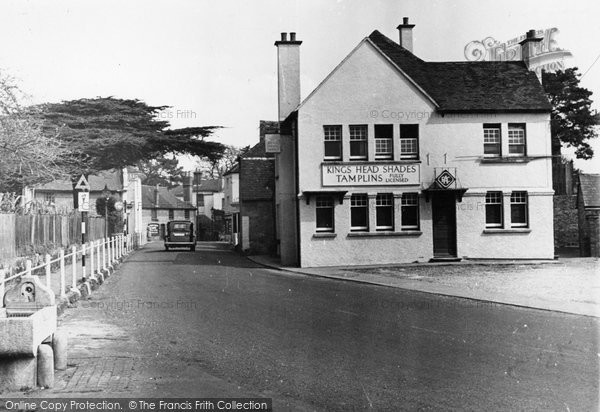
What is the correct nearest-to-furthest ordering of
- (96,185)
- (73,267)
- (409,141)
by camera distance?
1. (73,267)
2. (409,141)
3. (96,185)

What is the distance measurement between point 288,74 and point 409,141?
6421 mm

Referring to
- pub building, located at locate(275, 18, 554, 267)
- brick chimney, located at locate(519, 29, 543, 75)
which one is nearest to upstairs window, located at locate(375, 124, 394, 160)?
pub building, located at locate(275, 18, 554, 267)

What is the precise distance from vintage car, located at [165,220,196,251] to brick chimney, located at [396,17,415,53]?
1927cm

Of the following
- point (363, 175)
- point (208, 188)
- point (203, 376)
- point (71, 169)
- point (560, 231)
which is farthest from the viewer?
point (208, 188)

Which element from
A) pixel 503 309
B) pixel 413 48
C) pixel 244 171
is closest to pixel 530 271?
pixel 503 309

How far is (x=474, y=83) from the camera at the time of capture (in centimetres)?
2867

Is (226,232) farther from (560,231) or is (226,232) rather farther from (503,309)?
(503,309)

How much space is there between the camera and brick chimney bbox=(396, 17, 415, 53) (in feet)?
107

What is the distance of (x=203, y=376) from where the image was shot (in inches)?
288

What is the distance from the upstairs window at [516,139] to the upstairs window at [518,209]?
1.76 meters

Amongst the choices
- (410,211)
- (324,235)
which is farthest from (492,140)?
(324,235)

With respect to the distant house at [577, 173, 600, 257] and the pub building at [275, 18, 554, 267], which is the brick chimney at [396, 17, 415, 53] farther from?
the distant house at [577, 173, 600, 257]

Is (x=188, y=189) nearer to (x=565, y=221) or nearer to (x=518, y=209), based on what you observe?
(x=565, y=221)

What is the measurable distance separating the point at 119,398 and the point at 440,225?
22.3 m
